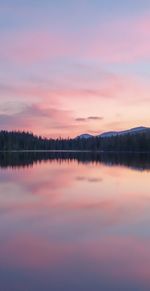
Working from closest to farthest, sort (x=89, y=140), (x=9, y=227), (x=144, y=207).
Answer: (x=9, y=227) → (x=144, y=207) → (x=89, y=140)

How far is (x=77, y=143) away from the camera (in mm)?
190500

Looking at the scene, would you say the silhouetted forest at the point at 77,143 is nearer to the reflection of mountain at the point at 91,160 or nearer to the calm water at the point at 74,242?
the reflection of mountain at the point at 91,160

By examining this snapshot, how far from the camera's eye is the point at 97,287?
713 cm

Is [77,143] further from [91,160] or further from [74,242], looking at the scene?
[74,242]

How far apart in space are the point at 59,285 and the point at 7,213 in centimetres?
746

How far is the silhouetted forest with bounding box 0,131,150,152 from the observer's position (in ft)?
379

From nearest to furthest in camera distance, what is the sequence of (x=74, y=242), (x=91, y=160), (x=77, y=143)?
(x=74, y=242) → (x=91, y=160) → (x=77, y=143)

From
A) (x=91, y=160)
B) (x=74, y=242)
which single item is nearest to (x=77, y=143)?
(x=91, y=160)

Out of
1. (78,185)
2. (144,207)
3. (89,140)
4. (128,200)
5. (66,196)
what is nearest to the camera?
(144,207)

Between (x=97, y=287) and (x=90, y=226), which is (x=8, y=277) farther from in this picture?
(x=90, y=226)

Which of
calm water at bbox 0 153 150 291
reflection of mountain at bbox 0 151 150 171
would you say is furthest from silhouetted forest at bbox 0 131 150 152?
calm water at bbox 0 153 150 291

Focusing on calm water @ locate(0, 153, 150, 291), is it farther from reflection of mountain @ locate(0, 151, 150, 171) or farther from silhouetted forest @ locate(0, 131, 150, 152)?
silhouetted forest @ locate(0, 131, 150, 152)

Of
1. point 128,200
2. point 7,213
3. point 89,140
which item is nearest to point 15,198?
point 7,213

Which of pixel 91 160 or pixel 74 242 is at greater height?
pixel 91 160
